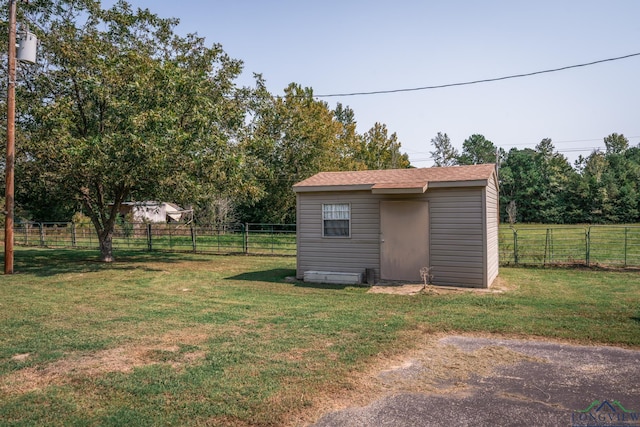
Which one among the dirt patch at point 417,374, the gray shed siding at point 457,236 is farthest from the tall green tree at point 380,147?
the dirt patch at point 417,374

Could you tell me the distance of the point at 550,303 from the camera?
7.45 m

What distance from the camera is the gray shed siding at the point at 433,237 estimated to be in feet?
30.1

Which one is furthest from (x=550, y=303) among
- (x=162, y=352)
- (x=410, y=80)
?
(x=410, y=80)

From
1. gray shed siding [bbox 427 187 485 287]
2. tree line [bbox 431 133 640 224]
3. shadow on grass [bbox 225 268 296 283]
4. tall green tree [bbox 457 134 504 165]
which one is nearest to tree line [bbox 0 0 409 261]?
shadow on grass [bbox 225 268 296 283]

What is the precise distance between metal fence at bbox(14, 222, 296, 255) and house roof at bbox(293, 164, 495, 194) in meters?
6.02

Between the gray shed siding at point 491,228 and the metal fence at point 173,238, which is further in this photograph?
the metal fence at point 173,238

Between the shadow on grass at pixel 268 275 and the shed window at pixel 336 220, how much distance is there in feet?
5.64

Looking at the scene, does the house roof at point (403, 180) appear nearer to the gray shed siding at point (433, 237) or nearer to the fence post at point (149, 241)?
the gray shed siding at point (433, 237)

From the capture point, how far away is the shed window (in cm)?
1049

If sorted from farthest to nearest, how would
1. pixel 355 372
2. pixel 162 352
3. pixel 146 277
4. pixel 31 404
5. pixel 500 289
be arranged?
1. pixel 146 277
2. pixel 500 289
3. pixel 162 352
4. pixel 355 372
5. pixel 31 404

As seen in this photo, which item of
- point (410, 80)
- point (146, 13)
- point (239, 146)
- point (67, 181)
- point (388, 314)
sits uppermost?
point (146, 13)

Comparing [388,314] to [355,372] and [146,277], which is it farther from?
[146,277]

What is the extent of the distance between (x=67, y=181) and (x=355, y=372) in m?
12.1

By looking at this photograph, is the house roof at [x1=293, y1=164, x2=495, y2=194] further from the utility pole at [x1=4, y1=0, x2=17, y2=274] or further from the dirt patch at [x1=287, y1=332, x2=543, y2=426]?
the utility pole at [x1=4, y1=0, x2=17, y2=274]
